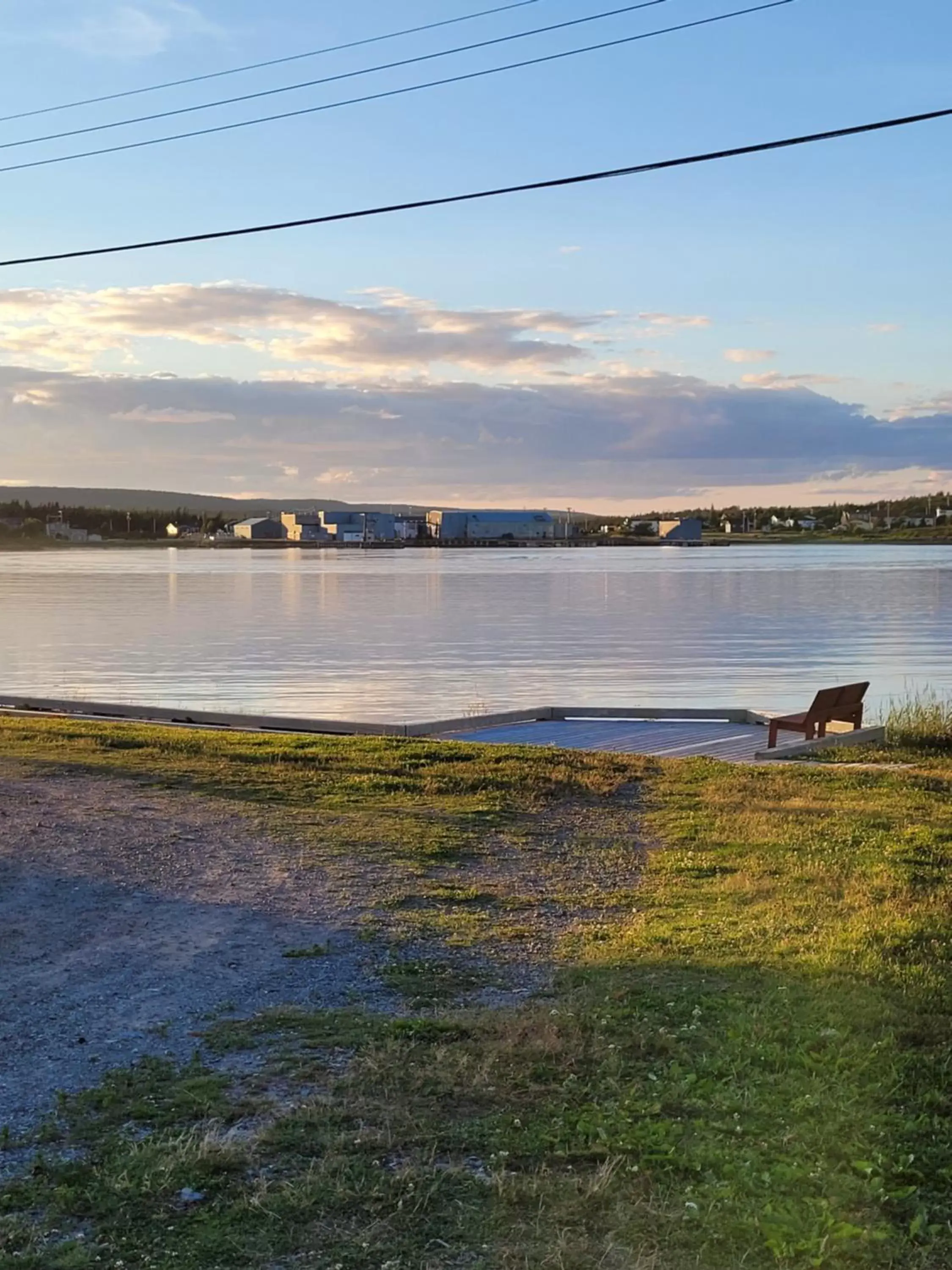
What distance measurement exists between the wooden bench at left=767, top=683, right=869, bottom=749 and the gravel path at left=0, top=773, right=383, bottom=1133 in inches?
295

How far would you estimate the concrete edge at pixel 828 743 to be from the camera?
14234mm

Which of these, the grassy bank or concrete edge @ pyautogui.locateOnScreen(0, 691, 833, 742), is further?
concrete edge @ pyautogui.locateOnScreen(0, 691, 833, 742)

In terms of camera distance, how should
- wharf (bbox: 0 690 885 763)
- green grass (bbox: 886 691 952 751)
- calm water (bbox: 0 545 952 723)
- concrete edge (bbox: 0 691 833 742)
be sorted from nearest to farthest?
wharf (bbox: 0 690 885 763) → green grass (bbox: 886 691 952 751) → concrete edge (bbox: 0 691 833 742) → calm water (bbox: 0 545 952 723)

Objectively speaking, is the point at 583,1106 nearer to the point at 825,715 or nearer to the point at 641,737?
the point at 825,715

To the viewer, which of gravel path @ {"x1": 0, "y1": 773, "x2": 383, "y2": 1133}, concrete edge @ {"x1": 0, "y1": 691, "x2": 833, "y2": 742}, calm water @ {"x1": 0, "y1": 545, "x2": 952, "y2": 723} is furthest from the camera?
calm water @ {"x1": 0, "y1": 545, "x2": 952, "y2": 723}

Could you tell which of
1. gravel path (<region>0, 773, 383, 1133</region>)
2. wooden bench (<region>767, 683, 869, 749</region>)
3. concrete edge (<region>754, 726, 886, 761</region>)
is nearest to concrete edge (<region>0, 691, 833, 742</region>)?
wooden bench (<region>767, 683, 869, 749</region>)

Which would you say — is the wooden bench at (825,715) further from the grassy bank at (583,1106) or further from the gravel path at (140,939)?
the gravel path at (140,939)

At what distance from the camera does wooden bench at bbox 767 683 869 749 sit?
1523 cm

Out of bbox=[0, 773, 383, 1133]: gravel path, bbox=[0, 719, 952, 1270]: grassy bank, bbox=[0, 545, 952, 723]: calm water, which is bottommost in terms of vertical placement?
bbox=[0, 545, 952, 723]: calm water

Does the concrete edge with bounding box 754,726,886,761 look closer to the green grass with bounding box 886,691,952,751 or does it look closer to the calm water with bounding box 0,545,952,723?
the green grass with bounding box 886,691,952,751

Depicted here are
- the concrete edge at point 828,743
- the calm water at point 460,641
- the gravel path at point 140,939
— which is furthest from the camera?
the calm water at point 460,641

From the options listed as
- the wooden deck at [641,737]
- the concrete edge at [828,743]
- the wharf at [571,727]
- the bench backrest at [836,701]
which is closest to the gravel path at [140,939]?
the wooden deck at [641,737]

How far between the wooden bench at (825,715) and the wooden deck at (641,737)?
35 cm

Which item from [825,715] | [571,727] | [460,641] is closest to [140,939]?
[825,715]
